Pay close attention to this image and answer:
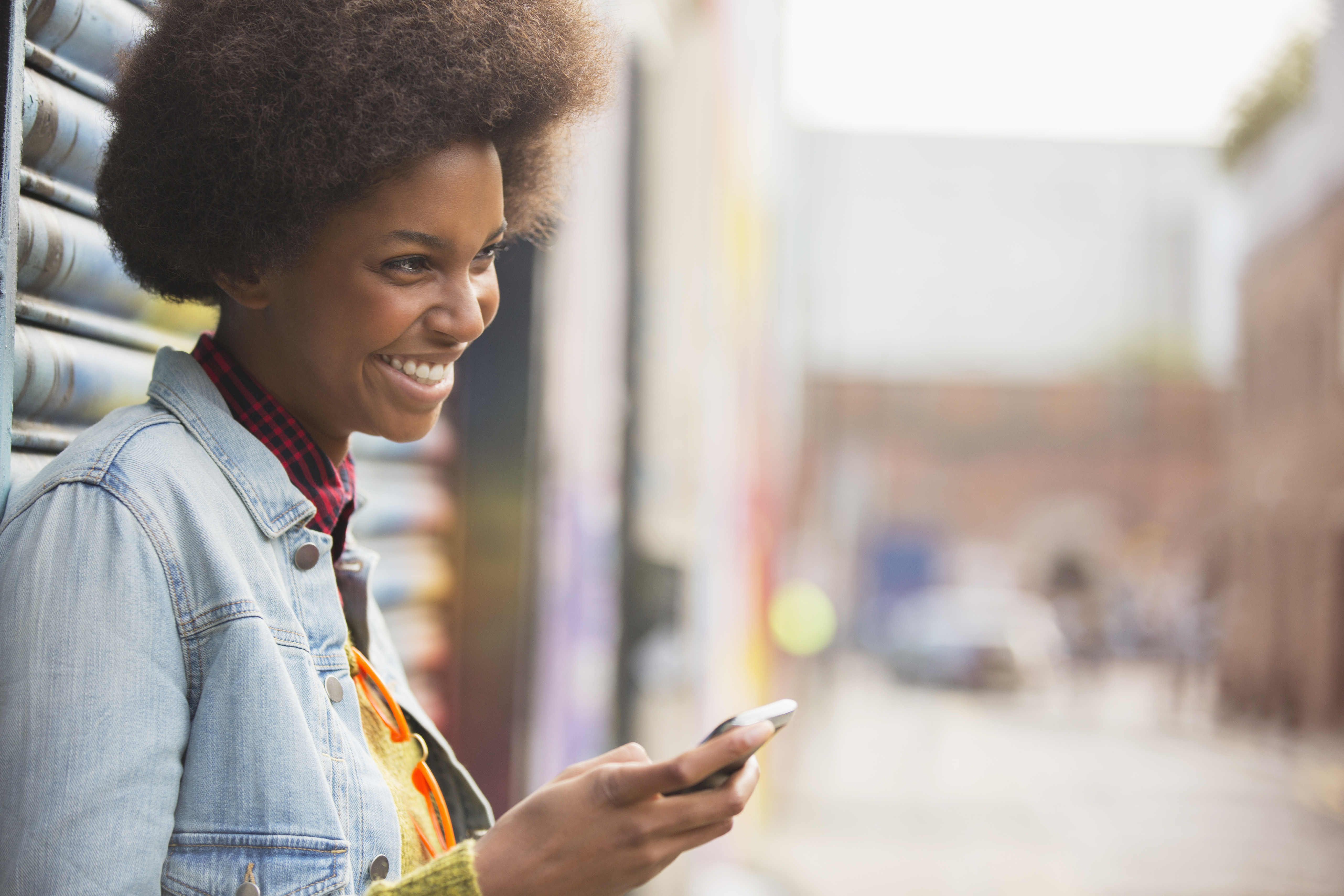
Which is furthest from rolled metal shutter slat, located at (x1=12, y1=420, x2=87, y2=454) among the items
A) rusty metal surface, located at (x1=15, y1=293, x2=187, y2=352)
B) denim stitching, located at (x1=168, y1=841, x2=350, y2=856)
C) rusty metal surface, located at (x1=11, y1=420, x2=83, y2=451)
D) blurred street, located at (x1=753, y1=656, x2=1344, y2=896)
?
blurred street, located at (x1=753, y1=656, x2=1344, y2=896)

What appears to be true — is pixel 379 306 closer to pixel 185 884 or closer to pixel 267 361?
pixel 267 361

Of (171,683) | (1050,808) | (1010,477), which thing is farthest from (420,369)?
(1010,477)

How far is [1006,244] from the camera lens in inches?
2003

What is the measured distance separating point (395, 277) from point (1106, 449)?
44944 millimetres

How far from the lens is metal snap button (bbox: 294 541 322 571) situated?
1.21 meters

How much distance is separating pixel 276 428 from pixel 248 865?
0.46 meters

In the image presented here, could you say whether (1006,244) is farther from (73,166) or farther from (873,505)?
(73,166)

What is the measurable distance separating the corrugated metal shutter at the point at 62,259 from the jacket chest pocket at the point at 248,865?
0.44m

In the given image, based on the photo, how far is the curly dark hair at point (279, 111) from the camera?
121 centimetres

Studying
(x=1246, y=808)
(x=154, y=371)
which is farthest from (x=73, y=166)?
(x=1246, y=808)

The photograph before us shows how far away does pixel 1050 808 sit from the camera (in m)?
11.5

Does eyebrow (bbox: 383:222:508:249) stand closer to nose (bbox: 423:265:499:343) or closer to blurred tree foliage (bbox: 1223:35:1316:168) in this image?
nose (bbox: 423:265:499:343)

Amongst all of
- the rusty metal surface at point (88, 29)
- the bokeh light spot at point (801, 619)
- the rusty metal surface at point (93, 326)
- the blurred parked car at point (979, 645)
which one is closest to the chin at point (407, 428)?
the rusty metal surface at point (93, 326)

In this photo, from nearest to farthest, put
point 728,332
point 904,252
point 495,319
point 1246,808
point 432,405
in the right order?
point 432,405
point 495,319
point 728,332
point 1246,808
point 904,252
